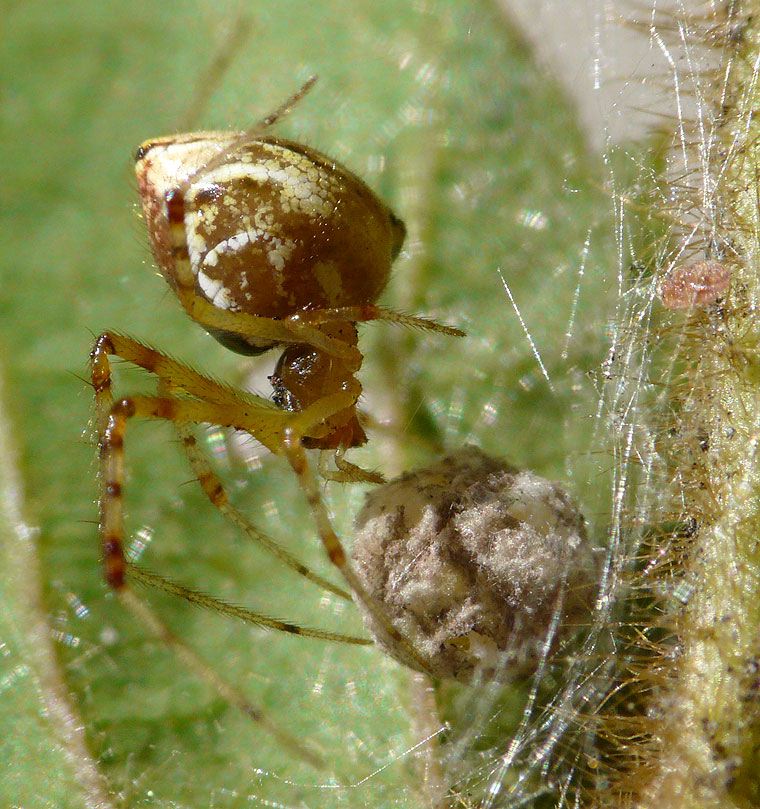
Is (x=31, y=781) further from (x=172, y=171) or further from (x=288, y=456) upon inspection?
(x=172, y=171)

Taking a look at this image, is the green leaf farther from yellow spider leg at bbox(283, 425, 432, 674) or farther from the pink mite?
the pink mite

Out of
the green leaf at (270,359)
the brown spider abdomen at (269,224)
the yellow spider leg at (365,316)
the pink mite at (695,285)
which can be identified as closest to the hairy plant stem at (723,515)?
the pink mite at (695,285)

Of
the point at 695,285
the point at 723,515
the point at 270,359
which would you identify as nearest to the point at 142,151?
the point at 270,359

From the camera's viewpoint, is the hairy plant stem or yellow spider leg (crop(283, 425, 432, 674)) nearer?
the hairy plant stem

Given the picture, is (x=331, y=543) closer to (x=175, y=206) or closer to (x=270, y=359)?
(x=175, y=206)

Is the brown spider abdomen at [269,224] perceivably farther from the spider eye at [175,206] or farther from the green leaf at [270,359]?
the green leaf at [270,359]

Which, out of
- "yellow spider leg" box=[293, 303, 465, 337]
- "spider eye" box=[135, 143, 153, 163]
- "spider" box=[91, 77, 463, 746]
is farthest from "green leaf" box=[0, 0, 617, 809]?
"spider eye" box=[135, 143, 153, 163]
